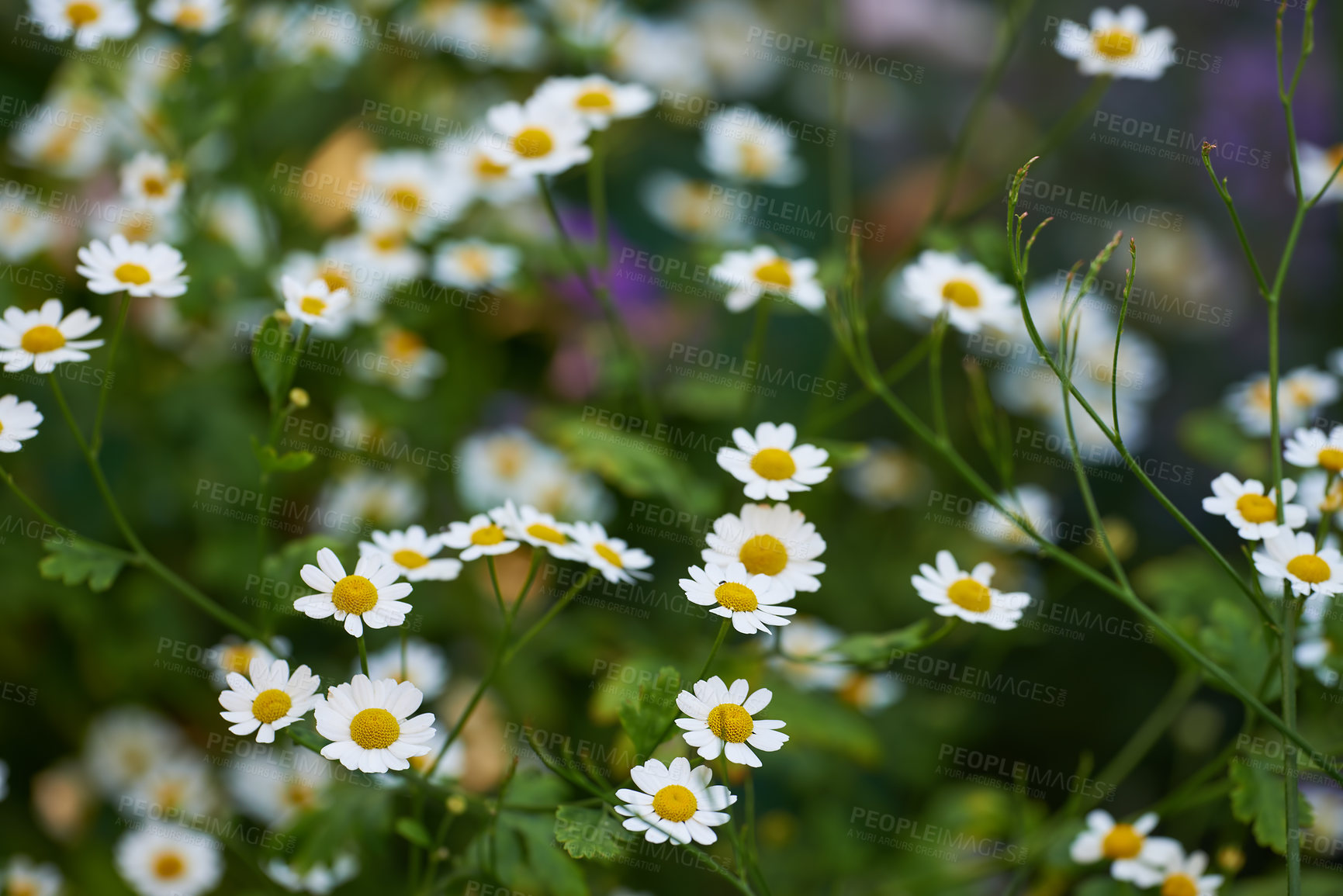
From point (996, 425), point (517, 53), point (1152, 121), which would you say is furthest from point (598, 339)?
point (1152, 121)

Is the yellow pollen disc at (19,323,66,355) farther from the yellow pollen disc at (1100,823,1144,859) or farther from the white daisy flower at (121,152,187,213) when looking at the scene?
the yellow pollen disc at (1100,823,1144,859)

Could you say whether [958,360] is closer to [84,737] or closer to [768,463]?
[768,463]

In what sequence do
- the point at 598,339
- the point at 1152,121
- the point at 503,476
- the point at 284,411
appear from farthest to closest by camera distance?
the point at 1152,121 → the point at 598,339 → the point at 503,476 → the point at 284,411

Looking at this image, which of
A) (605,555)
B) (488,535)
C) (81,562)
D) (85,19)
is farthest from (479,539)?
(85,19)

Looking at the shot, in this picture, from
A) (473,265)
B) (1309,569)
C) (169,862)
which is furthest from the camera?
(473,265)

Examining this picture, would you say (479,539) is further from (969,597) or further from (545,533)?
(969,597)
